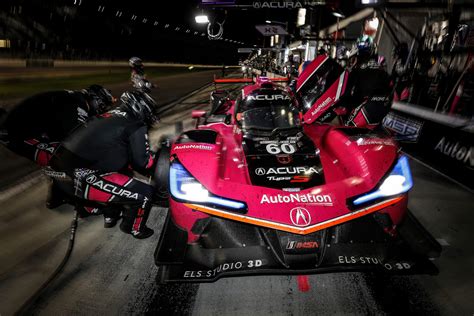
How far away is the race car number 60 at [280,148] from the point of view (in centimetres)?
320

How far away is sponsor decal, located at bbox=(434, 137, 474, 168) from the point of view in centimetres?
443

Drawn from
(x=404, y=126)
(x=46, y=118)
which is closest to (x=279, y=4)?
(x=404, y=126)

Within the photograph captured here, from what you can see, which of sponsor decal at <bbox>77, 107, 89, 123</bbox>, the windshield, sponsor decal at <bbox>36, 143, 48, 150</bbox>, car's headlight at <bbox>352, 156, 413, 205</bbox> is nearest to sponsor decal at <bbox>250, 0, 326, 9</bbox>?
the windshield

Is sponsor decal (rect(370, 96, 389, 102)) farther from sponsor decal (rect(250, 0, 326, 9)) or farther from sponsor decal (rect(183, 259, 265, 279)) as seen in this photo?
sponsor decal (rect(250, 0, 326, 9))

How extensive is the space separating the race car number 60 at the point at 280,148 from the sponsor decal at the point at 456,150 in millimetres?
2923

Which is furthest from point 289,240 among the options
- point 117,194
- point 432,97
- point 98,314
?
point 432,97

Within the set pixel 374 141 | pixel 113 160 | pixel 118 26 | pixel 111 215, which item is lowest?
pixel 111 215

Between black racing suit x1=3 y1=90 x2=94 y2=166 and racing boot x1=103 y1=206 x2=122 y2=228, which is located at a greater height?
black racing suit x1=3 y1=90 x2=94 y2=166

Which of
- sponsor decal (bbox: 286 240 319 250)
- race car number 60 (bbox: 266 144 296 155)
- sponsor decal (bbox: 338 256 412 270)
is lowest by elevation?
sponsor decal (bbox: 338 256 412 270)

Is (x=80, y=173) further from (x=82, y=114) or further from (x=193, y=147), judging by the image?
(x=82, y=114)

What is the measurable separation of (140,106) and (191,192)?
1305 mm

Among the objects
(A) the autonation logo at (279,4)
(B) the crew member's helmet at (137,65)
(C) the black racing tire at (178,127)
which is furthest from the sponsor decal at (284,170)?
(A) the autonation logo at (279,4)

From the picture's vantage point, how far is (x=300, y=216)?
7.63 feet

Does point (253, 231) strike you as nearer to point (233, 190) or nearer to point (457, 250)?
point (233, 190)
